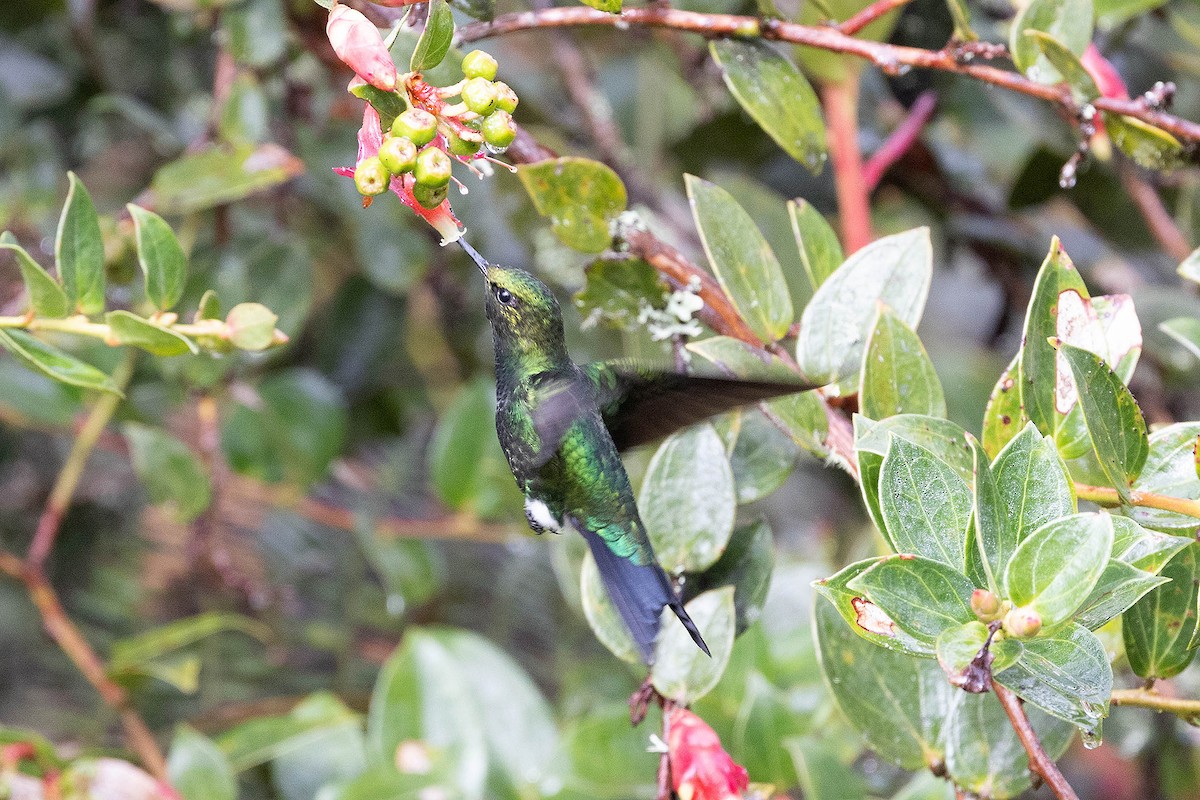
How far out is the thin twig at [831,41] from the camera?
813 mm

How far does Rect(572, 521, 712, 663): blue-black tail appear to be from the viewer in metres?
0.80

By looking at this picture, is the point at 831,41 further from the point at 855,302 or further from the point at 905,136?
the point at 905,136

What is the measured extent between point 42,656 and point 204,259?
2.64 feet

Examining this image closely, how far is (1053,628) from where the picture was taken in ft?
1.94

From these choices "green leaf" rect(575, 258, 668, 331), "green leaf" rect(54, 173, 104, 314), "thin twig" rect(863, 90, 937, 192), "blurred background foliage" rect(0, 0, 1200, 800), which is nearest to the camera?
"green leaf" rect(54, 173, 104, 314)

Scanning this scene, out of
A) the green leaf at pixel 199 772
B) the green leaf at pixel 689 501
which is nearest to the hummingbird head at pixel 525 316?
the green leaf at pixel 689 501

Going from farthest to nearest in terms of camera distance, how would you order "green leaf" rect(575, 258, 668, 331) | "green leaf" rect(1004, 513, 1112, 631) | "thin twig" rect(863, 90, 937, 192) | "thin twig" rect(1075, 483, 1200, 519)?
"thin twig" rect(863, 90, 937, 192) < "green leaf" rect(575, 258, 668, 331) < "thin twig" rect(1075, 483, 1200, 519) < "green leaf" rect(1004, 513, 1112, 631)

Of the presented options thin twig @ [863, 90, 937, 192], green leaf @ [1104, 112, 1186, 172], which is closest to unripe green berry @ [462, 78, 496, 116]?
green leaf @ [1104, 112, 1186, 172]

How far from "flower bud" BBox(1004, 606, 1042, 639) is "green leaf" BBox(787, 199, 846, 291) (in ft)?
1.21

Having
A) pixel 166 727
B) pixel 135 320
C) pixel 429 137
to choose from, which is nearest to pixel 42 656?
pixel 166 727

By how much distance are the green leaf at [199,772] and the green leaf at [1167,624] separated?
0.89m

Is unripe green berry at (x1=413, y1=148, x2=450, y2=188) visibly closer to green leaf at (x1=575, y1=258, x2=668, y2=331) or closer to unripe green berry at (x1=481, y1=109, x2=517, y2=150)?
unripe green berry at (x1=481, y1=109, x2=517, y2=150)

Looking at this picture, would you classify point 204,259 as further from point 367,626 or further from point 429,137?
point 429,137

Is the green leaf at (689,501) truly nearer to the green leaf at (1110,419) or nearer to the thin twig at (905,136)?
the green leaf at (1110,419)
